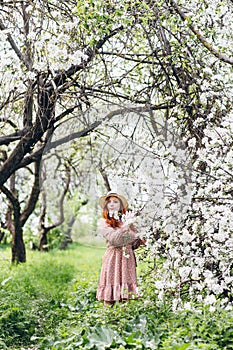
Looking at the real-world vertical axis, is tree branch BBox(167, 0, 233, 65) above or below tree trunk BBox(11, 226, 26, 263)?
above

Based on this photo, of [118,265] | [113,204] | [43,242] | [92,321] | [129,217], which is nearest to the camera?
[92,321]

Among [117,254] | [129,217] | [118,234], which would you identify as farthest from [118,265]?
[129,217]

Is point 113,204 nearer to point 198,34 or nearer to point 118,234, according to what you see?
point 118,234

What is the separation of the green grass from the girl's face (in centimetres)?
39

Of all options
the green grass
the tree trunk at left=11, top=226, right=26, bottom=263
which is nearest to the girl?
the green grass

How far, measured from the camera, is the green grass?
4711 mm

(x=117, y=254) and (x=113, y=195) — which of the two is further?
(x=117, y=254)

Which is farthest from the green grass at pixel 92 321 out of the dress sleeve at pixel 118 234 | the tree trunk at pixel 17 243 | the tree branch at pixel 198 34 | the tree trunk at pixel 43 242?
the tree trunk at pixel 43 242

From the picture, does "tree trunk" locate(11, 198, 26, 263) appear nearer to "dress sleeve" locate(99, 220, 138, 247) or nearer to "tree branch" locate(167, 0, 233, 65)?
"dress sleeve" locate(99, 220, 138, 247)

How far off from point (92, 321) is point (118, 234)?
98 cm

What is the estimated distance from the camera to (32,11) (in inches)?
270

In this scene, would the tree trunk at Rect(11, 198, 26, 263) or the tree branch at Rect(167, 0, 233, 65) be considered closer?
the tree branch at Rect(167, 0, 233, 65)

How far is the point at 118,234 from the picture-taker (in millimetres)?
6531

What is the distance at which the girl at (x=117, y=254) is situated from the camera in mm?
6477
